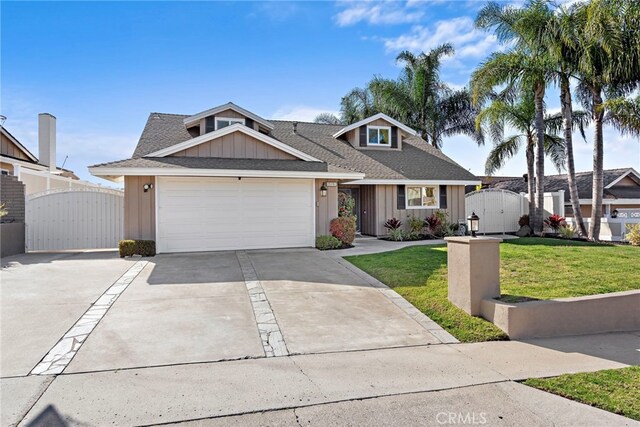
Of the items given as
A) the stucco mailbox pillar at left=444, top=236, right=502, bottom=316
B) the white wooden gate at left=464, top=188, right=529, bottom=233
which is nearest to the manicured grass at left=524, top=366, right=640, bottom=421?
the stucco mailbox pillar at left=444, top=236, right=502, bottom=316

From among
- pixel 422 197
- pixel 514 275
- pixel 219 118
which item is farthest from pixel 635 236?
pixel 219 118

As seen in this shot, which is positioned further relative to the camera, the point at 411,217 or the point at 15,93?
the point at 411,217

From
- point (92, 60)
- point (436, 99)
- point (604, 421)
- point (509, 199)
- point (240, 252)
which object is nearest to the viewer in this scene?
point (604, 421)

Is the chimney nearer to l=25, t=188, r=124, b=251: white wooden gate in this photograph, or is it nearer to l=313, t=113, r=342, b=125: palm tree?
l=25, t=188, r=124, b=251: white wooden gate

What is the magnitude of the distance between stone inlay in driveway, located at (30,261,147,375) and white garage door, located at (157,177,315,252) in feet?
13.4

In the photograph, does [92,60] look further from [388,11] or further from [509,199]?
[509,199]

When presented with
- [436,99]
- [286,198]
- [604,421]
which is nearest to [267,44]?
[286,198]

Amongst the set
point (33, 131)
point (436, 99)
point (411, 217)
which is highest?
point (436, 99)

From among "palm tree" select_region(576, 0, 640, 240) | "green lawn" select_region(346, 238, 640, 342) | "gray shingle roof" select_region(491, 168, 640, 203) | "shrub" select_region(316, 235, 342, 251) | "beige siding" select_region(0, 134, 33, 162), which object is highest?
"palm tree" select_region(576, 0, 640, 240)

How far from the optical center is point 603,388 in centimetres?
366

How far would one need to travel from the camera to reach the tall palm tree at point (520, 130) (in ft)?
53.7

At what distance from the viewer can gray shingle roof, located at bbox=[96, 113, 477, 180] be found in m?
15.1

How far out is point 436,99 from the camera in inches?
959

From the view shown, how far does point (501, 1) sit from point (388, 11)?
7254 millimetres
